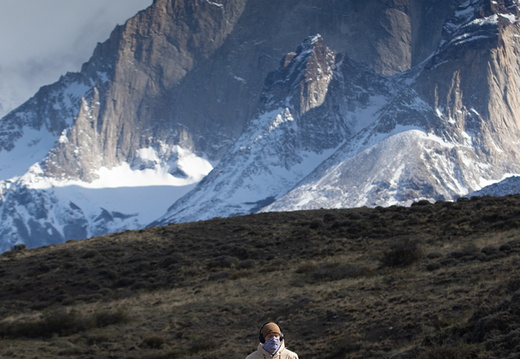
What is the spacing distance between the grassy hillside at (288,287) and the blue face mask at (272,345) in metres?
10.8

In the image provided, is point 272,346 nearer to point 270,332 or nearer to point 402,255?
point 270,332

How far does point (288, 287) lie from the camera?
59375 millimetres

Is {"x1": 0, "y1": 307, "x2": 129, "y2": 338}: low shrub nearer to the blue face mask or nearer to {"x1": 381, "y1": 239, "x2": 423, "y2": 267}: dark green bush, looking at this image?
{"x1": 381, "y1": 239, "x2": 423, "y2": 267}: dark green bush

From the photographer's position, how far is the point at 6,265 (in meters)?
80.4

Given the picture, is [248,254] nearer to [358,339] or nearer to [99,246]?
[99,246]

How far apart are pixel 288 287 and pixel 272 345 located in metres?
36.1

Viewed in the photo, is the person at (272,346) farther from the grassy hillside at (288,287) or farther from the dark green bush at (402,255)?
the dark green bush at (402,255)

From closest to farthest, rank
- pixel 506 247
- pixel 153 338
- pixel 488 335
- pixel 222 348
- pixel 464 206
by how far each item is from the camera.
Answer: pixel 488 335
pixel 222 348
pixel 153 338
pixel 506 247
pixel 464 206

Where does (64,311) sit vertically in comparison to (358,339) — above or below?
above

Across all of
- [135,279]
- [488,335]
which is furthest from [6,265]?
[488,335]

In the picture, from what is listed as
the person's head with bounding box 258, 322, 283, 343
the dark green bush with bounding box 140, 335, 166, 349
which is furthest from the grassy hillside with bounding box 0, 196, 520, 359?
the person's head with bounding box 258, 322, 283, 343

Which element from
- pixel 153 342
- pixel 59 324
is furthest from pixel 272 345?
pixel 59 324

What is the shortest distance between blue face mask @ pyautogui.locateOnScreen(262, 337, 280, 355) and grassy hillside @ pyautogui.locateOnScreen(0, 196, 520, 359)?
1077 cm

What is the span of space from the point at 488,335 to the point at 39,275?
48.2 m
